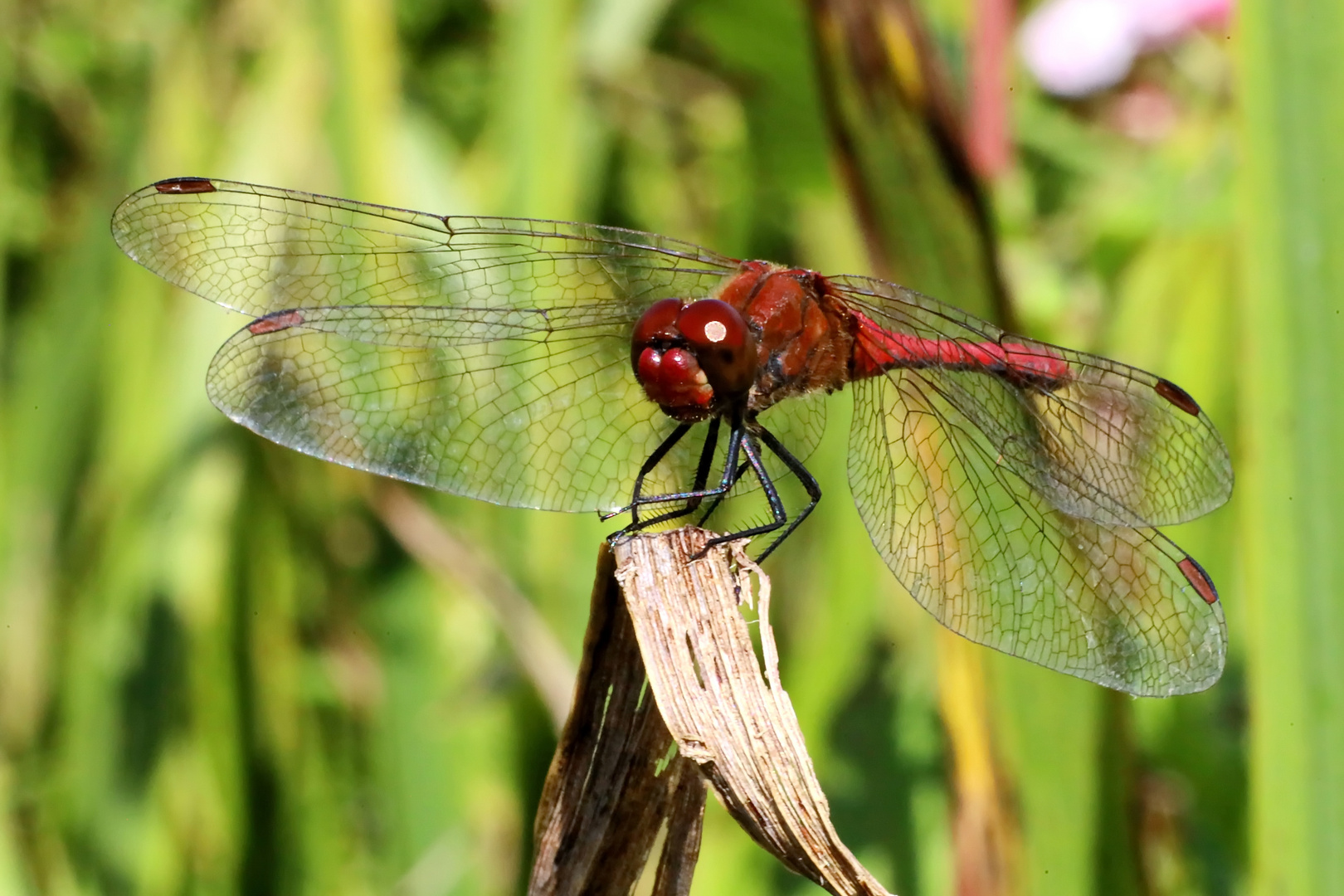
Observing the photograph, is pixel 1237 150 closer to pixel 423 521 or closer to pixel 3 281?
pixel 423 521

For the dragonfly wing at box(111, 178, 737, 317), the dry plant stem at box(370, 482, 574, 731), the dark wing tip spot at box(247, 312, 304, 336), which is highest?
the dragonfly wing at box(111, 178, 737, 317)

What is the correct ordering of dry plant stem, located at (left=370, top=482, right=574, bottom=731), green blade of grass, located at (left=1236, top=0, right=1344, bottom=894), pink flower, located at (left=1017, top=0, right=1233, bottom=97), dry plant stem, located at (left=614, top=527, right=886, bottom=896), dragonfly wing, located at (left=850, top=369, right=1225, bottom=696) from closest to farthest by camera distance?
1. dry plant stem, located at (left=614, top=527, right=886, bottom=896)
2. green blade of grass, located at (left=1236, top=0, right=1344, bottom=894)
3. dragonfly wing, located at (left=850, top=369, right=1225, bottom=696)
4. dry plant stem, located at (left=370, top=482, right=574, bottom=731)
5. pink flower, located at (left=1017, top=0, right=1233, bottom=97)

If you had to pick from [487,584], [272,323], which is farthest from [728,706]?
[487,584]

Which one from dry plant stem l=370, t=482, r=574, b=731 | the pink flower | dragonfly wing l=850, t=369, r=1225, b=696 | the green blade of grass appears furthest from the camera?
the pink flower

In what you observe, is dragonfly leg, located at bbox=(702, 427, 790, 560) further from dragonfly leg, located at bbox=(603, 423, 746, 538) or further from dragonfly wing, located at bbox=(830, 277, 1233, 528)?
dragonfly wing, located at bbox=(830, 277, 1233, 528)

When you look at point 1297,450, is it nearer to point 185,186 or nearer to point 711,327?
point 711,327

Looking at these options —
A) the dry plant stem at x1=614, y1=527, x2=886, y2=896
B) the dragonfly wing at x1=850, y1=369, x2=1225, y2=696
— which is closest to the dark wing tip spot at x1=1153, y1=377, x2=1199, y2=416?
the dragonfly wing at x1=850, y1=369, x2=1225, y2=696

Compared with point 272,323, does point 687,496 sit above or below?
below

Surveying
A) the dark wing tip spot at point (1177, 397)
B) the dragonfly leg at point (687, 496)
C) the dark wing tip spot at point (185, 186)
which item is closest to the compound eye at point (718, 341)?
the dragonfly leg at point (687, 496)
